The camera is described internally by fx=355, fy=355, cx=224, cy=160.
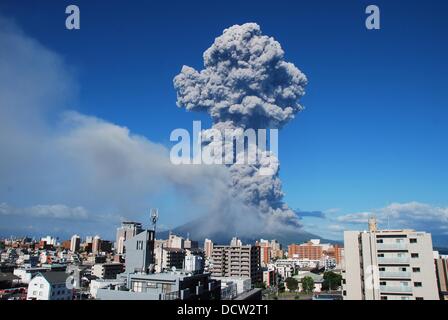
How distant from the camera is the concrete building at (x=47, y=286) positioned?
20.5 m

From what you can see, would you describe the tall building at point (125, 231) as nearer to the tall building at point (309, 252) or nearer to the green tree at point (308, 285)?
the green tree at point (308, 285)

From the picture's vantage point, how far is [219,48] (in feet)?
165

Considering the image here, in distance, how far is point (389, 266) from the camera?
14.5 m

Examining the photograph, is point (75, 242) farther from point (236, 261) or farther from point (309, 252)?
point (309, 252)

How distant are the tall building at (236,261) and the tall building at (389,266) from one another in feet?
94.1

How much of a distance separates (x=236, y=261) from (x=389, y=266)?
3103 centimetres

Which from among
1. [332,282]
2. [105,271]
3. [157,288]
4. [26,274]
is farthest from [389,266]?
[105,271]

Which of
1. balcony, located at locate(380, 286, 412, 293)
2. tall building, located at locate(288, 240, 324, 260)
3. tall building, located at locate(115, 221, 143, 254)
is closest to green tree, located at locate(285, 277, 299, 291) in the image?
tall building, located at locate(115, 221, 143, 254)

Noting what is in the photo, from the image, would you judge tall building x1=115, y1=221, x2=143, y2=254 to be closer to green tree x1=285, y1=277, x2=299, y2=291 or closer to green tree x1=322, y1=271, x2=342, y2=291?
green tree x1=285, y1=277, x2=299, y2=291

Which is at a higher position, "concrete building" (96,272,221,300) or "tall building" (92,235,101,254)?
"tall building" (92,235,101,254)

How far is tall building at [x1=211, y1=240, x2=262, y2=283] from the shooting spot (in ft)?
142

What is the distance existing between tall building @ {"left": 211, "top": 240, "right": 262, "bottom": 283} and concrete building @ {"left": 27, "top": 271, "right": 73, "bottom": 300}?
2420 cm
